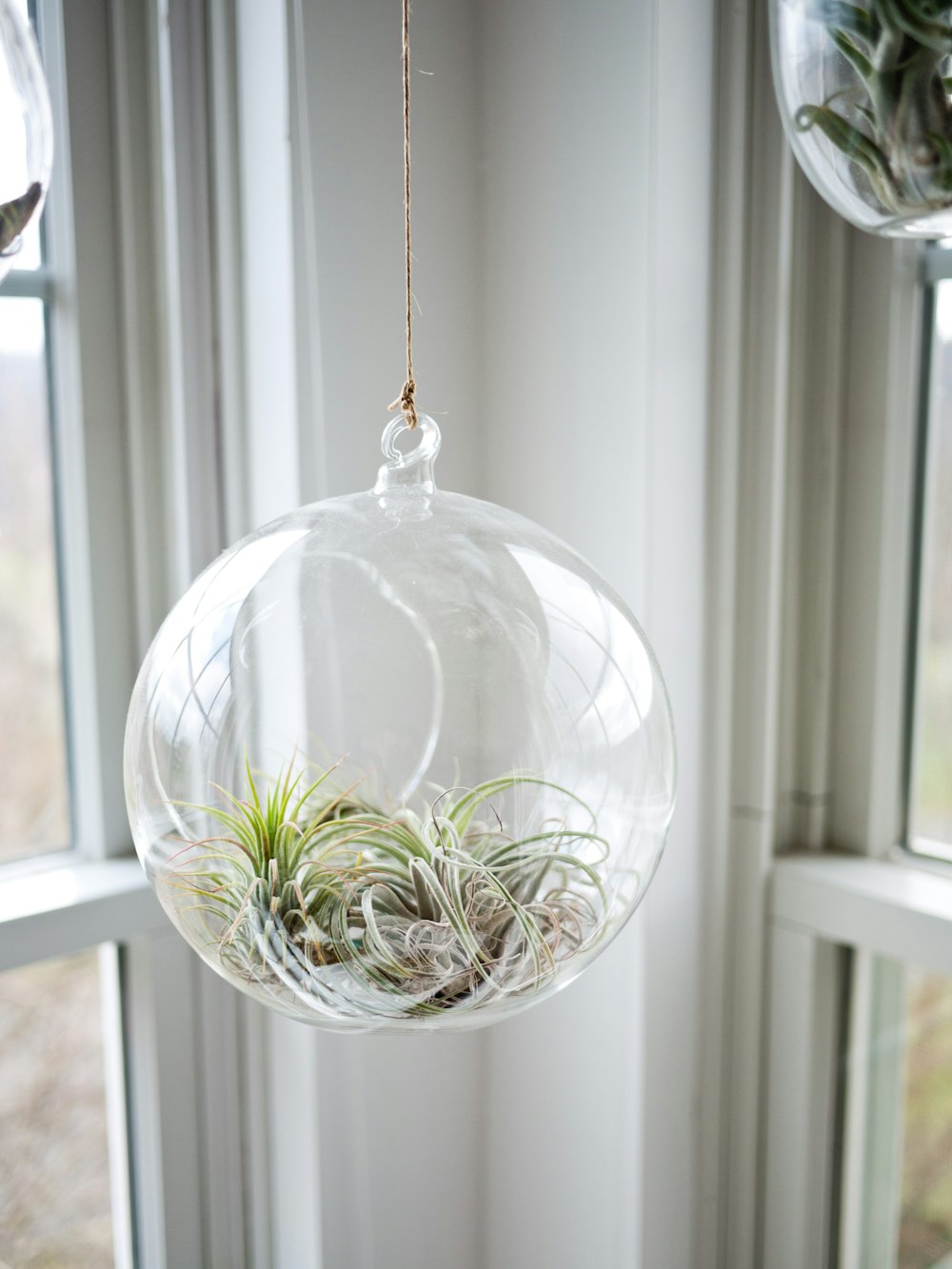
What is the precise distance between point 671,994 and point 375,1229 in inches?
15.6

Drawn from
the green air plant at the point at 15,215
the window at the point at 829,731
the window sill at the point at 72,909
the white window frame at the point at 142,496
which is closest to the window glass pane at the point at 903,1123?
the window at the point at 829,731

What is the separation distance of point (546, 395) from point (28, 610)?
1.78 feet

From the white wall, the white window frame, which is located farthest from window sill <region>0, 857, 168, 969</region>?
the white wall

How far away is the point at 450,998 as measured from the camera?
0.52m

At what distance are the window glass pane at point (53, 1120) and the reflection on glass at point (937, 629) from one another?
844 mm

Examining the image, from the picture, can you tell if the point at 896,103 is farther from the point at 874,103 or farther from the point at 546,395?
the point at 546,395

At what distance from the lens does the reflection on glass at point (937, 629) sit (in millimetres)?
1055

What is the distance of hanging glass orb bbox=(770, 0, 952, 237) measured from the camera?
1.54 feet

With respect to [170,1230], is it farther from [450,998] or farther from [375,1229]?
[450,998]

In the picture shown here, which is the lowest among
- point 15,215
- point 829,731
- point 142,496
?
point 829,731

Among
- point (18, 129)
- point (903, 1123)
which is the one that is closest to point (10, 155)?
point (18, 129)

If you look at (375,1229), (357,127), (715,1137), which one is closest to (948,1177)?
(715,1137)

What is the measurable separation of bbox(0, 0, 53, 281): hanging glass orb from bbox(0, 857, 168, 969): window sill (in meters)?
0.70

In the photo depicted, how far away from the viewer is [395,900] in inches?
20.6
